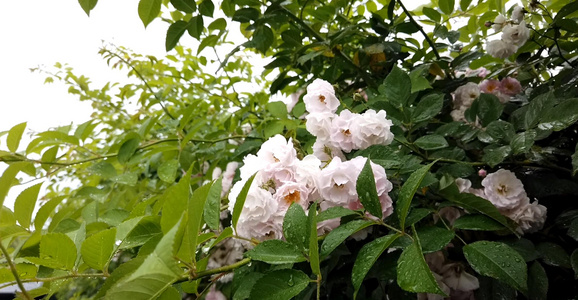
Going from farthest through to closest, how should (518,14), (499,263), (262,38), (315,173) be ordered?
(262,38) → (518,14) → (315,173) → (499,263)

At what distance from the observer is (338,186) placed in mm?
513

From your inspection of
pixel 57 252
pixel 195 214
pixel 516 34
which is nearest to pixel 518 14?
pixel 516 34

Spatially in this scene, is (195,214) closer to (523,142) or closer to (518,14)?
(523,142)

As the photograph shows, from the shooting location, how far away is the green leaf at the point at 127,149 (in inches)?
34.5

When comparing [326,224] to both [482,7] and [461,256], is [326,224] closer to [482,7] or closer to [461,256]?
[461,256]

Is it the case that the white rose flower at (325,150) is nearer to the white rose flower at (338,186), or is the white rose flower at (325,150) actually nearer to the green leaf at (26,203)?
the white rose flower at (338,186)

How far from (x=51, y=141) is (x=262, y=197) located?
58 centimetres

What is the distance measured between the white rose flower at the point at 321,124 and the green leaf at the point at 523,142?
279 mm

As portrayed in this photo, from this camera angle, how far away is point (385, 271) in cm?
49

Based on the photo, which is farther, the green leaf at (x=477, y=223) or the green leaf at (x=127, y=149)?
the green leaf at (x=127, y=149)

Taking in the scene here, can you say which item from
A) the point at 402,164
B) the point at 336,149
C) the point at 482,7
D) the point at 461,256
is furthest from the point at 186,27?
the point at 482,7

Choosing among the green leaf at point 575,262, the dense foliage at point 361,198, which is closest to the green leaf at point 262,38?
the dense foliage at point 361,198

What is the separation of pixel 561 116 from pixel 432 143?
18 centimetres

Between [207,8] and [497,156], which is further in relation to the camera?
[207,8]
